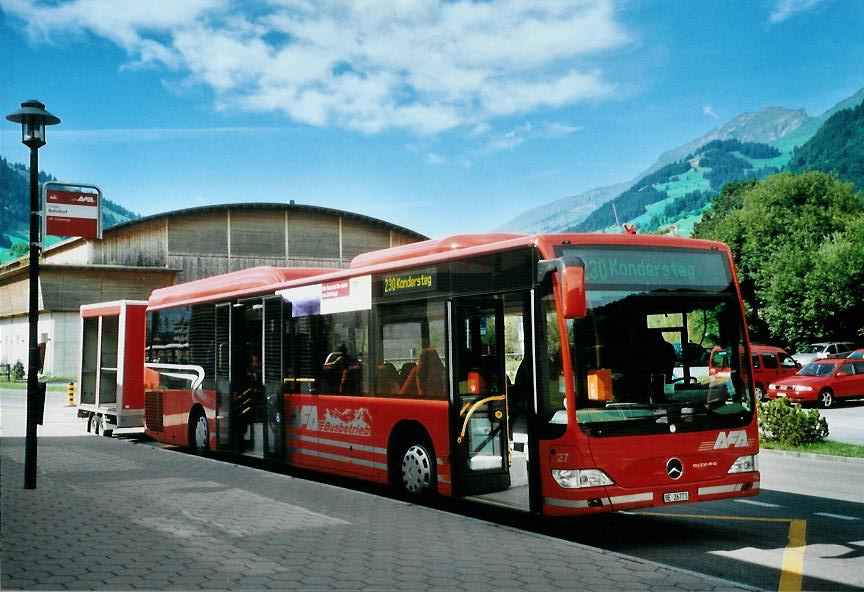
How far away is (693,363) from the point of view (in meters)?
9.01

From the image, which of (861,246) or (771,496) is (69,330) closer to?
(861,246)

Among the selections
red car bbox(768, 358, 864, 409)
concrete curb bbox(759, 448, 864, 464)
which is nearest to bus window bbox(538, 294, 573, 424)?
concrete curb bbox(759, 448, 864, 464)

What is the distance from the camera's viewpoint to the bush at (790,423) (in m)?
16.6

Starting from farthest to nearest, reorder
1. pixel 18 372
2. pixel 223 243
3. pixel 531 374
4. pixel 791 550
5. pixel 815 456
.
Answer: pixel 223 243, pixel 18 372, pixel 815 456, pixel 531 374, pixel 791 550

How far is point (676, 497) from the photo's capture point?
8.77 meters

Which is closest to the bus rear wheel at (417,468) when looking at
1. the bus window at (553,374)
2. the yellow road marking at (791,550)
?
the bus window at (553,374)

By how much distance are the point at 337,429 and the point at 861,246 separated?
44342mm

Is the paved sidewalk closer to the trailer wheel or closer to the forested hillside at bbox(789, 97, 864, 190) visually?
the trailer wheel

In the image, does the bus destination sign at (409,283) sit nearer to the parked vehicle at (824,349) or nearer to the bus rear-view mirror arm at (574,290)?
the bus rear-view mirror arm at (574,290)

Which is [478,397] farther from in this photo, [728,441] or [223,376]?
[223,376]

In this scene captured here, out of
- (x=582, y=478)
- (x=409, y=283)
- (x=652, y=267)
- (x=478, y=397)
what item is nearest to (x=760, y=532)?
(x=582, y=478)

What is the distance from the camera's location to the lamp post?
11.6 meters

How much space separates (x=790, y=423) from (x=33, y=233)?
13.0 m

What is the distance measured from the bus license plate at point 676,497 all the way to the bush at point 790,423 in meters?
8.60
